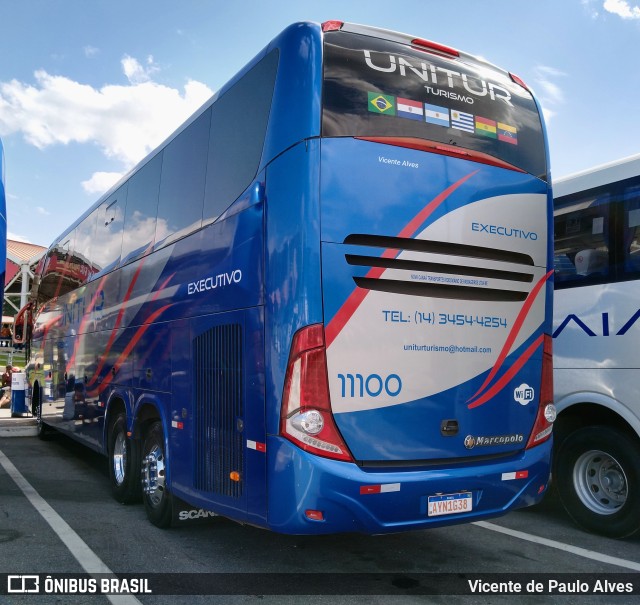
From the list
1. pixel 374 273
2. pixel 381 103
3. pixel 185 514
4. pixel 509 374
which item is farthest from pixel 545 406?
pixel 185 514

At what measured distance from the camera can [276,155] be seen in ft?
14.7

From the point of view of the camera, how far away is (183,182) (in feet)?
20.0

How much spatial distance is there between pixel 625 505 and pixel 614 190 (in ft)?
9.54

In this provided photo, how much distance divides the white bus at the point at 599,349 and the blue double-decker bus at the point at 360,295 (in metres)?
1.10

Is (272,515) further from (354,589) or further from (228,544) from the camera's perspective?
(228,544)

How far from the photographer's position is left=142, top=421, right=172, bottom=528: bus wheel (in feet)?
19.3

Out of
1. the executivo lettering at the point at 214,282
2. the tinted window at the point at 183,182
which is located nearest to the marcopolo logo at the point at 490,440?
the executivo lettering at the point at 214,282

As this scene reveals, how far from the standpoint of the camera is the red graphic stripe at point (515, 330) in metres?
4.82

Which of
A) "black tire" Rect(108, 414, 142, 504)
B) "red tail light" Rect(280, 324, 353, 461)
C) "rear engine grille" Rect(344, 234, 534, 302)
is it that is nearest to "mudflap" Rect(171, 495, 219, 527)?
"black tire" Rect(108, 414, 142, 504)

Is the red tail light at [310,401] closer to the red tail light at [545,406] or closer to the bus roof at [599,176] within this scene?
the red tail light at [545,406]

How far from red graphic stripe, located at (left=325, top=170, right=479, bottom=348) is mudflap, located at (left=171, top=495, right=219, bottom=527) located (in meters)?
2.52

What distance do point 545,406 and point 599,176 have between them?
257 centimetres

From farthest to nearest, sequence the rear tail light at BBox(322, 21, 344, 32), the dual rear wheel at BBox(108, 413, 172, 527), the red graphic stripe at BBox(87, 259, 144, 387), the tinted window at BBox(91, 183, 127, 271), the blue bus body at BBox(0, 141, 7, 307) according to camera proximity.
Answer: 1. the tinted window at BBox(91, 183, 127, 271)
2. the red graphic stripe at BBox(87, 259, 144, 387)
3. the blue bus body at BBox(0, 141, 7, 307)
4. the dual rear wheel at BBox(108, 413, 172, 527)
5. the rear tail light at BBox(322, 21, 344, 32)

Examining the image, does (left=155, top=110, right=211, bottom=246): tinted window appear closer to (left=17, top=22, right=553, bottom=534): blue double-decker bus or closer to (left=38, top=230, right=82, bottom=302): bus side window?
(left=17, top=22, right=553, bottom=534): blue double-decker bus
